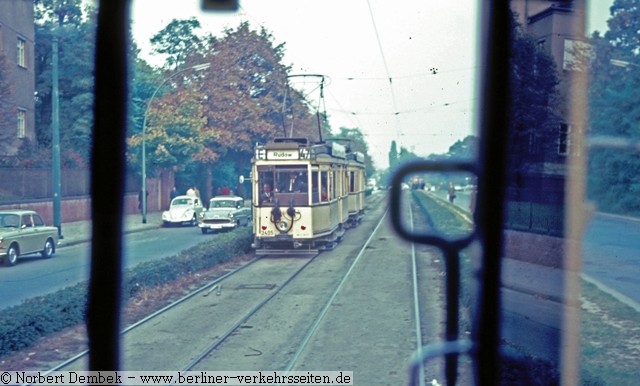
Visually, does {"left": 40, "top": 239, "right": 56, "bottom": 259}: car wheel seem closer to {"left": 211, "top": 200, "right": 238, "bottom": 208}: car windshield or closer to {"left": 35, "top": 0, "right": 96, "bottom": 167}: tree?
{"left": 211, "top": 200, "right": 238, "bottom": 208}: car windshield

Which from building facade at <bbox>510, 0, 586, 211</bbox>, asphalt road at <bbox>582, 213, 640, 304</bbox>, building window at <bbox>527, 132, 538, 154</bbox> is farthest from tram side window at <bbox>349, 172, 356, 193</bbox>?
building window at <bbox>527, 132, 538, 154</bbox>

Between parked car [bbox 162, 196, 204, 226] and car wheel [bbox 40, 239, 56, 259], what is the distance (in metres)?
13.4

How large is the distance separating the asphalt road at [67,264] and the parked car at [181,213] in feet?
10.8

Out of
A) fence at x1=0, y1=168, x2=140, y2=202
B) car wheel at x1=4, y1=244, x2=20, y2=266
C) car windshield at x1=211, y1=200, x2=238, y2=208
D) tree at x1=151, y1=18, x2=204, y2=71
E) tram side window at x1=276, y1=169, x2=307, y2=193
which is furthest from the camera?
tree at x1=151, y1=18, x2=204, y2=71

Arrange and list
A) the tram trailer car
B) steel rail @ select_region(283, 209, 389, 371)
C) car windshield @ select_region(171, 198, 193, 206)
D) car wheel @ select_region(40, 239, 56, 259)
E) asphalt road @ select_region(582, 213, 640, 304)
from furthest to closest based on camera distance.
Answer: car windshield @ select_region(171, 198, 193, 206), car wheel @ select_region(40, 239, 56, 259), the tram trailer car, asphalt road @ select_region(582, 213, 640, 304), steel rail @ select_region(283, 209, 389, 371)

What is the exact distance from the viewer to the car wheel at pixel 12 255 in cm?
1856

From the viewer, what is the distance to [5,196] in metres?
28.1

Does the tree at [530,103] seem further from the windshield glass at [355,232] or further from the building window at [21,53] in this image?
the building window at [21,53]

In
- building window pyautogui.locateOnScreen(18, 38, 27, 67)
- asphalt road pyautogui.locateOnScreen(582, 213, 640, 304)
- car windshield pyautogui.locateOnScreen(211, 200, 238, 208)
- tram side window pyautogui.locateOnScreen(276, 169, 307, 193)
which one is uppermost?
building window pyautogui.locateOnScreen(18, 38, 27, 67)

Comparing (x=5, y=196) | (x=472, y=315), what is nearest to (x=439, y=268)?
(x=472, y=315)

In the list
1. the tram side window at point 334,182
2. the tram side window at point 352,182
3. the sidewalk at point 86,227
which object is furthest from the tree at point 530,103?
the sidewalk at point 86,227

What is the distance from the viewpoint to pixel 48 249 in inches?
829

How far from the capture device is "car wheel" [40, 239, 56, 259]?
2083 centimetres

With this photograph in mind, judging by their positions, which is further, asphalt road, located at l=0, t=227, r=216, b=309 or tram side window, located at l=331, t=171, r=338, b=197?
tram side window, located at l=331, t=171, r=338, b=197
